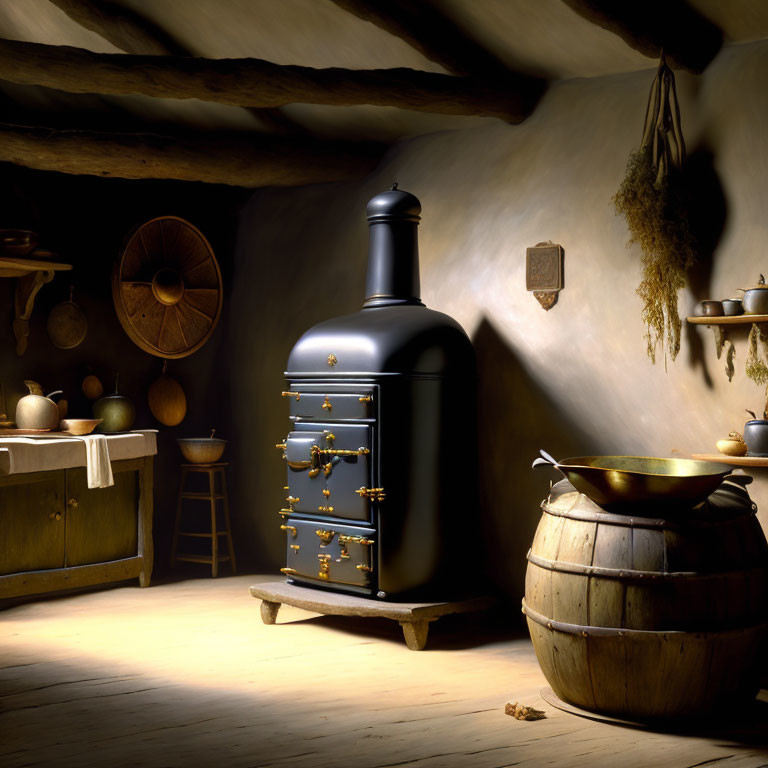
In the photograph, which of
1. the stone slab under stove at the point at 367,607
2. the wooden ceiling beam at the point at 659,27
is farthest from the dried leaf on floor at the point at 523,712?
the wooden ceiling beam at the point at 659,27

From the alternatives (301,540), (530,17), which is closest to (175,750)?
(301,540)

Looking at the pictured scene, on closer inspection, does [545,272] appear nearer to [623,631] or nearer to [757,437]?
[757,437]

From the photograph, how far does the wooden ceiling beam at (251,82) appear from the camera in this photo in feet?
13.2

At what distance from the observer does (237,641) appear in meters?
4.43

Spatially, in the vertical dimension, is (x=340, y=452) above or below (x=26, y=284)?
below

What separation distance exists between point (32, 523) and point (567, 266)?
2.84m

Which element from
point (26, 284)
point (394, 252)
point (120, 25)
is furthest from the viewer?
point (26, 284)

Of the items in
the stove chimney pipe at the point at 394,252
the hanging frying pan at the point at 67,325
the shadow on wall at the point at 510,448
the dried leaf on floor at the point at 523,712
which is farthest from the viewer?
the hanging frying pan at the point at 67,325

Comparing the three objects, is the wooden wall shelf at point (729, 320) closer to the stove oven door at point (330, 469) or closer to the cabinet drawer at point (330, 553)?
the stove oven door at point (330, 469)

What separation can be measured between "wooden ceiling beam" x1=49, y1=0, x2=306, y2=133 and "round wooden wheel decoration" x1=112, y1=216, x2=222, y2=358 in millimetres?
1003

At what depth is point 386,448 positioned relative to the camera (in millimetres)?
4410

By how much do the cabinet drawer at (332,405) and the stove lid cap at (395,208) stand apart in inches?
34.9

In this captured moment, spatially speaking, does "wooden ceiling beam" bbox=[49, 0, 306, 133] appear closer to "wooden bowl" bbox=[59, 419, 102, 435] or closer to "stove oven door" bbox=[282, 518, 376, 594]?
"wooden bowl" bbox=[59, 419, 102, 435]

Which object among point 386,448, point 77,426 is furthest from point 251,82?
point 77,426
